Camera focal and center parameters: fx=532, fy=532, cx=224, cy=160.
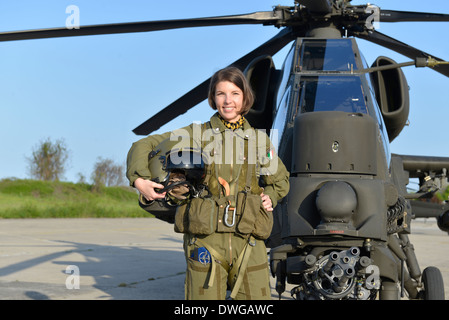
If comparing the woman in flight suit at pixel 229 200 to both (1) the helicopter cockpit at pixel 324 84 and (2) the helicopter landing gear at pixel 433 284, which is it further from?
(2) the helicopter landing gear at pixel 433 284

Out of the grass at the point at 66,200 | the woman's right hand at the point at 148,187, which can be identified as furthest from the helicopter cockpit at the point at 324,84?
the grass at the point at 66,200

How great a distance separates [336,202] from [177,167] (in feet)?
4.91

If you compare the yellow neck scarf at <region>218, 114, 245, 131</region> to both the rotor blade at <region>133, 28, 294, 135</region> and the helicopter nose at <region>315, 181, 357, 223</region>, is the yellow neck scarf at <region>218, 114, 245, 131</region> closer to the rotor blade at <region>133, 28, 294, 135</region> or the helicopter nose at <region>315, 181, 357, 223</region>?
the helicopter nose at <region>315, 181, 357, 223</region>

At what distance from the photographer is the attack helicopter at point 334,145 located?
12.0 ft

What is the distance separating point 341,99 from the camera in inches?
182

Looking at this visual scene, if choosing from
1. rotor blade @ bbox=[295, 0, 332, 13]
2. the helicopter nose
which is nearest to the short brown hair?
the helicopter nose

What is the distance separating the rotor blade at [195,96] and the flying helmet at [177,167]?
348cm

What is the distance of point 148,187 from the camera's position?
8.06ft

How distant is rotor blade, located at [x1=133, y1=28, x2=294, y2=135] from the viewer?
20.1 ft

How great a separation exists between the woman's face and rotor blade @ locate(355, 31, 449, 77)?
3814 mm

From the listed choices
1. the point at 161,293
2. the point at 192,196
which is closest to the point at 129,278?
the point at 161,293

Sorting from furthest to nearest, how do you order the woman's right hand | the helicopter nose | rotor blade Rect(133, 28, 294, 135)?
rotor blade Rect(133, 28, 294, 135), the helicopter nose, the woman's right hand

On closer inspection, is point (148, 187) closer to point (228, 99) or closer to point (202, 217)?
point (202, 217)
